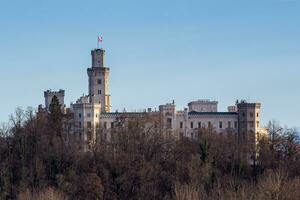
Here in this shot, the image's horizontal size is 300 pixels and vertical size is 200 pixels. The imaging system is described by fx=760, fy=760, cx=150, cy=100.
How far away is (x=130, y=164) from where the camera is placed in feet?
188

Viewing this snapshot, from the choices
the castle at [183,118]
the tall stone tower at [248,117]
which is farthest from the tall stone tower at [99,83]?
the tall stone tower at [248,117]

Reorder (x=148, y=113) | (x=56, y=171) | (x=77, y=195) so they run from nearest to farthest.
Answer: (x=77, y=195) → (x=56, y=171) → (x=148, y=113)

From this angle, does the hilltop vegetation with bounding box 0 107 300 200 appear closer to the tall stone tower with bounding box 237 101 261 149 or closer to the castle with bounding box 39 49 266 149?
the castle with bounding box 39 49 266 149

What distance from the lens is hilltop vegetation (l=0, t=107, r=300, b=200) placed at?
52719 millimetres

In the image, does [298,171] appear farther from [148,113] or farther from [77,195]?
[148,113]

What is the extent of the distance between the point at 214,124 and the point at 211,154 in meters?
28.3

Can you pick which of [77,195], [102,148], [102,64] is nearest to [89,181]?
[77,195]

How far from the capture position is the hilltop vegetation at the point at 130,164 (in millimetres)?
52719

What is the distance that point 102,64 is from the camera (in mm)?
97562

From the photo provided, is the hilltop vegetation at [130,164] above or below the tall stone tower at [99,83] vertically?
below

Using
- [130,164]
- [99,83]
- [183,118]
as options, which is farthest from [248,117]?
[130,164]

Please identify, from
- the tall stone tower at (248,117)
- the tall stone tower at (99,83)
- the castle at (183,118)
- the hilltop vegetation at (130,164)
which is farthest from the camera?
the tall stone tower at (99,83)

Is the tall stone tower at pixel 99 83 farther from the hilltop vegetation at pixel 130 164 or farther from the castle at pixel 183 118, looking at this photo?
the hilltop vegetation at pixel 130 164

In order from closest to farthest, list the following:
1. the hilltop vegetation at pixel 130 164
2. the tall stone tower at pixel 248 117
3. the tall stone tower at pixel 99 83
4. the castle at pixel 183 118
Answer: the hilltop vegetation at pixel 130 164, the castle at pixel 183 118, the tall stone tower at pixel 248 117, the tall stone tower at pixel 99 83
